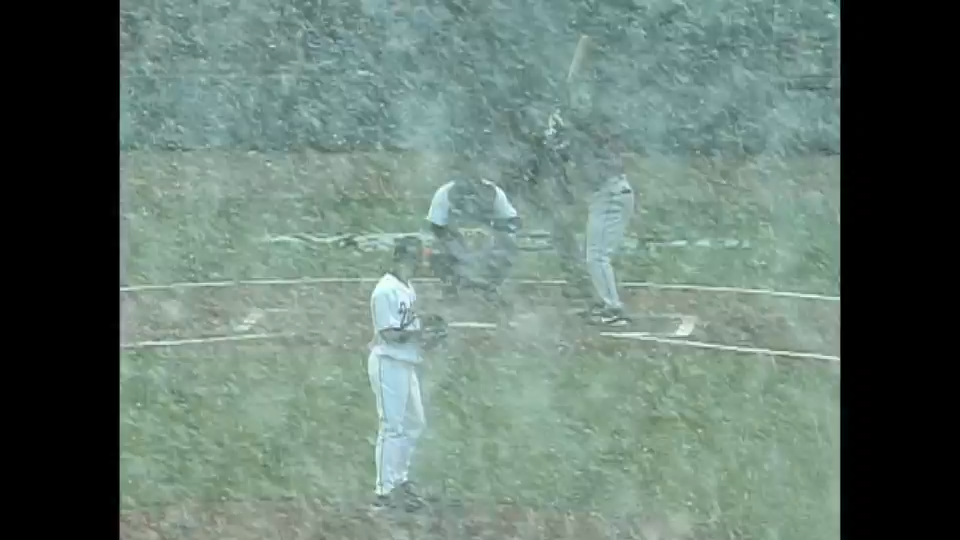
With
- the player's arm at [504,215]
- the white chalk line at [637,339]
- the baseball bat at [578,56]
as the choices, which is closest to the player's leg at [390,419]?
the white chalk line at [637,339]

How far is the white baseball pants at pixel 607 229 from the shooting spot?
1291mm

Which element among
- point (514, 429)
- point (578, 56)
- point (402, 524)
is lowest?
point (402, 524)

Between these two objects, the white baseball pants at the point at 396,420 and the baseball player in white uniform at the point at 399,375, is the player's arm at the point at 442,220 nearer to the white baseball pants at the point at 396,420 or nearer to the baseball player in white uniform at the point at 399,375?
the baseball player in white uniform at the point at 399,375

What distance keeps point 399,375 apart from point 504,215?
0.26 metres

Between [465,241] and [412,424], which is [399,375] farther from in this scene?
[465,241]

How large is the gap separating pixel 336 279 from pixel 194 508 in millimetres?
358

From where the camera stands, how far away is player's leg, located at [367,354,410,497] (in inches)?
52.6

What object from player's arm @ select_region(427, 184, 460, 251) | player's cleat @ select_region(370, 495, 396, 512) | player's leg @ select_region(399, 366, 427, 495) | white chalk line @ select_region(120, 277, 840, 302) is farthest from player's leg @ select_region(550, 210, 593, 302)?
player's cleat @ select_region(370, 495, 396, 512)

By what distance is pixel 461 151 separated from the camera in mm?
1212

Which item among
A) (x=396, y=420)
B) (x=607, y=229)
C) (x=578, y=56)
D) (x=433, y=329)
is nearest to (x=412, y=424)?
(x=396, y=420)

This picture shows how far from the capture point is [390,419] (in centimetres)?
135

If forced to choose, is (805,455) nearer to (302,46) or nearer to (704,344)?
(704,344)

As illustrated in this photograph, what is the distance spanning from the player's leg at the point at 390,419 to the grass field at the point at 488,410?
2cm
